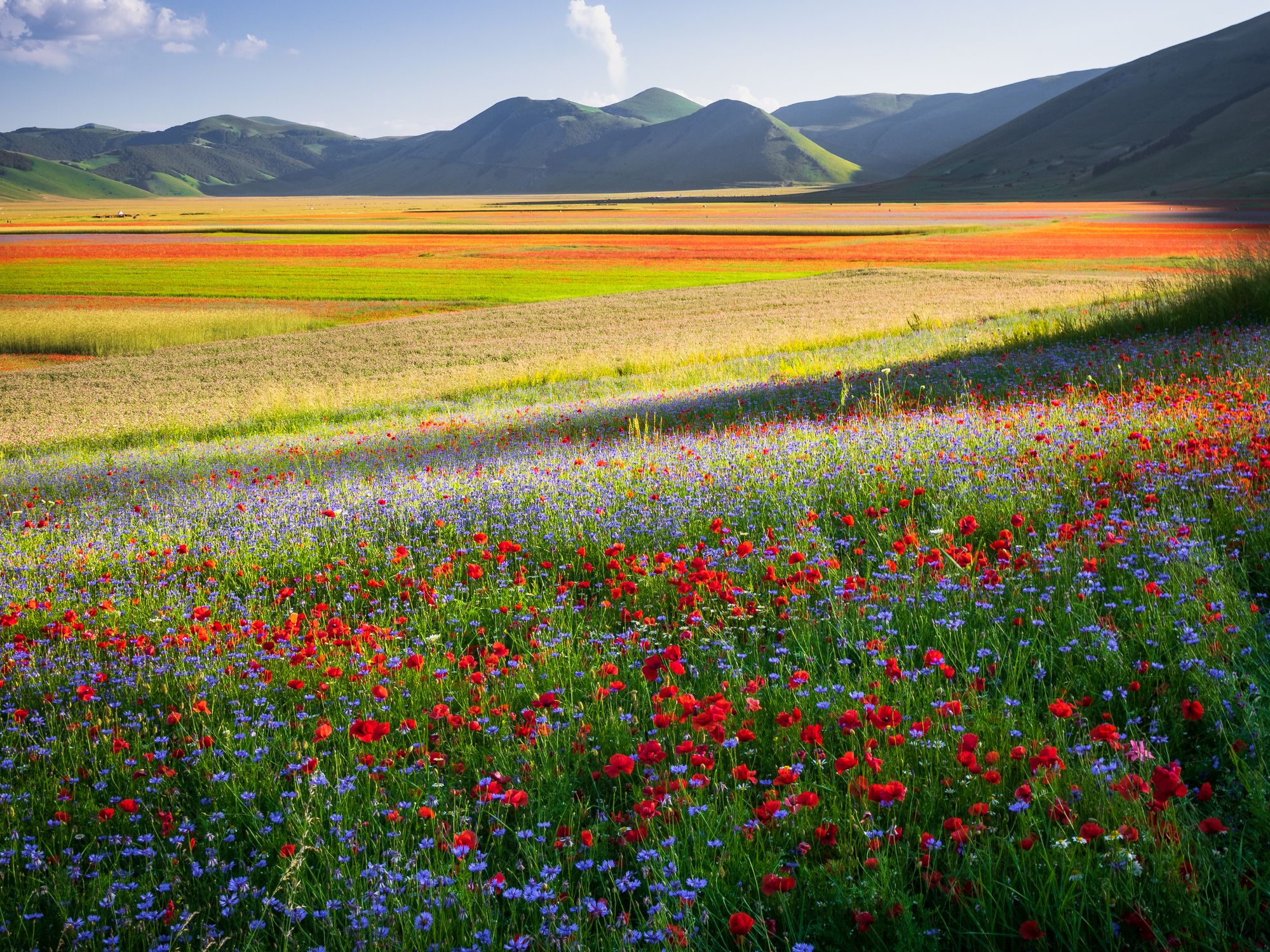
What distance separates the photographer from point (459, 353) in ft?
97.7

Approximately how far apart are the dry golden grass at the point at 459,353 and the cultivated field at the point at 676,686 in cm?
1011

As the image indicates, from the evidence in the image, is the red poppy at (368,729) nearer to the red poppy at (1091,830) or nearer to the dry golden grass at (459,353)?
the red poppy at (1091,830)

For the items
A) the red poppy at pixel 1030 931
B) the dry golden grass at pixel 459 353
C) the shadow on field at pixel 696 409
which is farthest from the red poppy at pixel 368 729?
the dry golden grass at pixel 459 353

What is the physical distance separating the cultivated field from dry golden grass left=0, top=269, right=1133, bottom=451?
33.2 ft

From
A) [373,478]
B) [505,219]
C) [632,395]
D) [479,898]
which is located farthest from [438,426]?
[505,219]

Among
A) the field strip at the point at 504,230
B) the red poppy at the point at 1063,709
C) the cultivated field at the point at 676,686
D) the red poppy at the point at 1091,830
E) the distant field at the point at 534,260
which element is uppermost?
the field strip at the point at 504,230

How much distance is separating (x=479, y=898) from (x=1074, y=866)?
1.77 meters

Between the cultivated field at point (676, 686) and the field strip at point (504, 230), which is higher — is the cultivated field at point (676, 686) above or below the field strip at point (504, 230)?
below

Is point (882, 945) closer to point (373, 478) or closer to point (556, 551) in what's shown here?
point (556, 551)

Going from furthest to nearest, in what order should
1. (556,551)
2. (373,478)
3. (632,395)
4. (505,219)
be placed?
(505,219), (632,395), (373,478), (556,551)

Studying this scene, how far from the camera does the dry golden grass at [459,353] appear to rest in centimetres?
2195

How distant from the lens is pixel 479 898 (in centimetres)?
265

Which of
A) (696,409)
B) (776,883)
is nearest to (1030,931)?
(776,883)

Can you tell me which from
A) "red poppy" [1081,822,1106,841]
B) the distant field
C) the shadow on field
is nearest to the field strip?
the distant field
